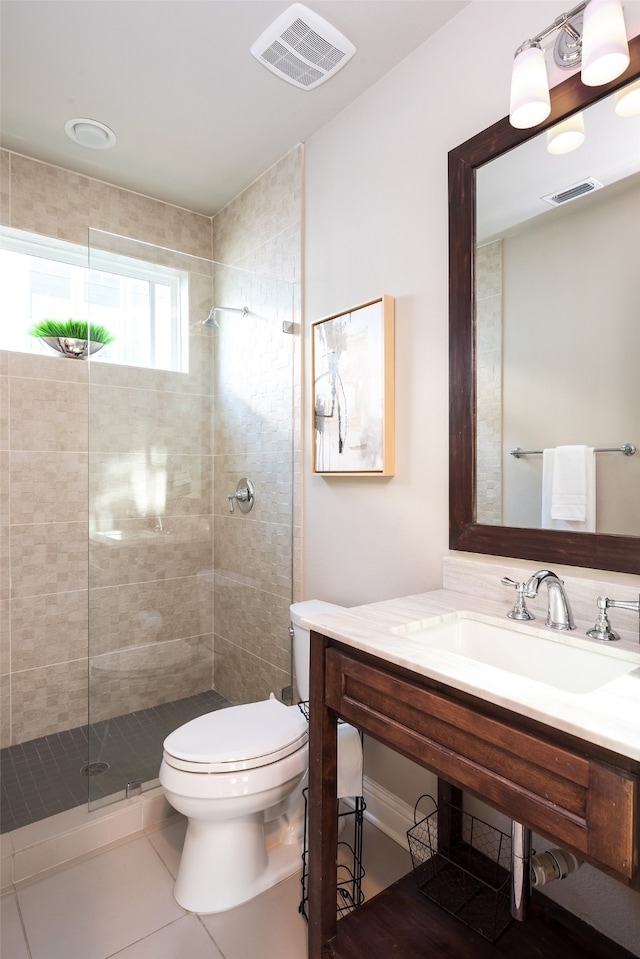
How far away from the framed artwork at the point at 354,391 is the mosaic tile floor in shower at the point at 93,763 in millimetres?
1143

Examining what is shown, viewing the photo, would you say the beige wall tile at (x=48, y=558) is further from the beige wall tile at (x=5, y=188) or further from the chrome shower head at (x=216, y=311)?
the beige wall tile at (x=5, y=188)

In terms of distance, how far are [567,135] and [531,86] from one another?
146 millimetres

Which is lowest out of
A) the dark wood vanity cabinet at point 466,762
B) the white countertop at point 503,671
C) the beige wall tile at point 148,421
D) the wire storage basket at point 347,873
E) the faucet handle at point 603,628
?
the wire storage basket at point 347,873

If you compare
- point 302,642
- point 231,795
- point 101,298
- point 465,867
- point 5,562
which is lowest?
point 465,867

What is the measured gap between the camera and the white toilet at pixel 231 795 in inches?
56.5

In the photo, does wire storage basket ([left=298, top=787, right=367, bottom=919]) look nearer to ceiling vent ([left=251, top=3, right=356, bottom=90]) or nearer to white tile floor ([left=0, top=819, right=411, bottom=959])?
white tile floor ([left=0, top=819, right=411, bottom=959])

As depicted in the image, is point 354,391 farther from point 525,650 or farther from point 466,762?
point 466,762

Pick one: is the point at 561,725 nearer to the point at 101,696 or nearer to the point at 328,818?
the point at 328,818

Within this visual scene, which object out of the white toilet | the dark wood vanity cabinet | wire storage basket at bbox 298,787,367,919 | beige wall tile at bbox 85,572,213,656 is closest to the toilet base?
the white toilet

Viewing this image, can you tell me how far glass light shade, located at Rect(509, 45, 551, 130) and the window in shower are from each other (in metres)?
1.32

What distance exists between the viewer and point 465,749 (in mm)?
931

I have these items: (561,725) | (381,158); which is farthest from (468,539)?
(381,158)

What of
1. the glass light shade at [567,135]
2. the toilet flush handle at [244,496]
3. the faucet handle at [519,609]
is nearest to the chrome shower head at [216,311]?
the toilet flush handle at [244,496]

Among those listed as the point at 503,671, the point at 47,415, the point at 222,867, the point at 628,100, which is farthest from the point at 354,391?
the point at 222,867
